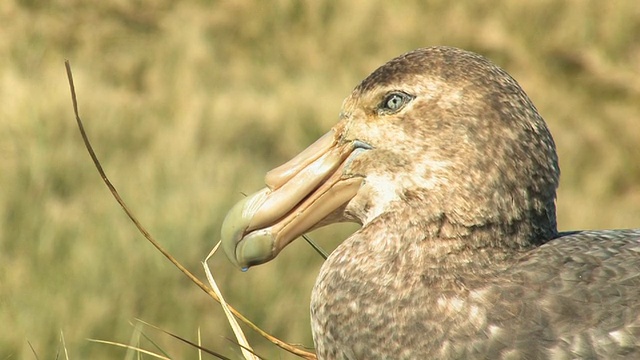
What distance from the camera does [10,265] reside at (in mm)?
4637

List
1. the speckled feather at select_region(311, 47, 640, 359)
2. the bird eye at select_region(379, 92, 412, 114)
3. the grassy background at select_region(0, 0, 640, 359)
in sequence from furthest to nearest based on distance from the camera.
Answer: the grassy background at select_region(0, 0, 640, 359) → the bird eye at select_region(379, 92, 412, 114) → the speckled feather at select_region(311, 47, 640, 359)

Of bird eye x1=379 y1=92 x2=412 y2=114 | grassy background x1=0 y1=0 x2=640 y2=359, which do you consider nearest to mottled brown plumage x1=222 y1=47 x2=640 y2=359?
bird eye x1=379 y1=92 x2=412 y2=114

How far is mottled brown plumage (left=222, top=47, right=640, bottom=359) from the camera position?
2191 millimetres

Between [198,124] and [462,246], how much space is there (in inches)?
172

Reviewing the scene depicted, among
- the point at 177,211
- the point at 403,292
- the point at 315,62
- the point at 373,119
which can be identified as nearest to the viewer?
the point at 403,292

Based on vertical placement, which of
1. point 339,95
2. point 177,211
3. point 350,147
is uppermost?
point 339,95

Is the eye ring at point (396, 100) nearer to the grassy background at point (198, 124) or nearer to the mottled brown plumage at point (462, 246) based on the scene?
the mottled brown plumage at point (462, 246)

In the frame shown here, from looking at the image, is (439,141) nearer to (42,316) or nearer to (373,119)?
(373,119)

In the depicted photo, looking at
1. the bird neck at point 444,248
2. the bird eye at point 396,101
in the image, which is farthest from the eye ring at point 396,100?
the bird neck at point 444,248

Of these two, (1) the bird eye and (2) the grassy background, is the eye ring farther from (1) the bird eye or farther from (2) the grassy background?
(2) the grassy background

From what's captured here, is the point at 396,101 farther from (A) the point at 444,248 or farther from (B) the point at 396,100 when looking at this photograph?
→ (A) the point at 444,248

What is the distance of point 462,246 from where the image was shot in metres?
2.32

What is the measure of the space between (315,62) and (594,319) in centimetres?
575

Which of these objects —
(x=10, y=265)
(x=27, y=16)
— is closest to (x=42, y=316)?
(x=10, y=265)
